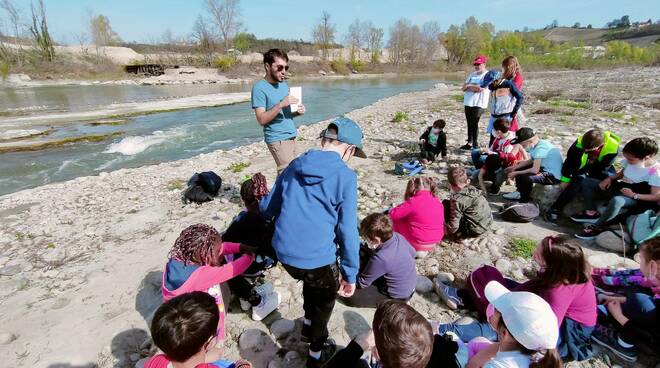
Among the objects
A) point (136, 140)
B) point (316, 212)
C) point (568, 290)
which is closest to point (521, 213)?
point (568, 290)

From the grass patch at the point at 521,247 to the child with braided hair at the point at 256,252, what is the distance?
2.75m

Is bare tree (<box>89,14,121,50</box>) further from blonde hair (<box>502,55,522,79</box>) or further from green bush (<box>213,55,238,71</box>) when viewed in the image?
blonde hair (<box>502,55,522,79</box>)

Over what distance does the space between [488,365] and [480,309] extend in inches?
50.3

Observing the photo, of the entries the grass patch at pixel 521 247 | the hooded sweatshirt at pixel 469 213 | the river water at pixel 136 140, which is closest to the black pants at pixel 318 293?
the hooded sweatshirt at pixel 469 213

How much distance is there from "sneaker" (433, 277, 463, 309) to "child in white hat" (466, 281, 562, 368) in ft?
4.08

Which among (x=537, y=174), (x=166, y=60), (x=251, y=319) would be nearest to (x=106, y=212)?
(x=251, y=319)

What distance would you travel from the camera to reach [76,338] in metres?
3.01

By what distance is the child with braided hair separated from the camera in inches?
122

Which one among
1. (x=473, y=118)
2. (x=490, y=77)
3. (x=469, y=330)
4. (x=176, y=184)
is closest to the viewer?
(x=469, y=330)

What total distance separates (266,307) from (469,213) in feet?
8.44

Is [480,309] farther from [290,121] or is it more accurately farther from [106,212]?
[106,212]

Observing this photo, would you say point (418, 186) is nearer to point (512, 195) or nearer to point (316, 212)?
point (316, 212)

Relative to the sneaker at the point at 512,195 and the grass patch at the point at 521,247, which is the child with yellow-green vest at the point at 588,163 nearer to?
the sneaker at the point at 512,195

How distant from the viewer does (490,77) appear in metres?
6.78
